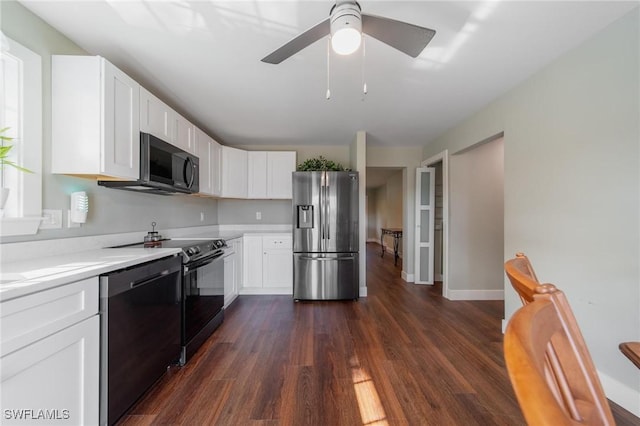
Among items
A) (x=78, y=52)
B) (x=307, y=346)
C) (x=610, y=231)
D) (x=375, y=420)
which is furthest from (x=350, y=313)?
(x=78, y=52)

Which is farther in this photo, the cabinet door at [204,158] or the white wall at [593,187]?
the cabinet door at [204,158]

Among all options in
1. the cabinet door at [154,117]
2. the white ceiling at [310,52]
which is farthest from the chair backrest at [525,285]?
the cabinet door at [154,117]

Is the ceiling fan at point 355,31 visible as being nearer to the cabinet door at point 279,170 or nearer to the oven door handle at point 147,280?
the oven door handle at point 147,280

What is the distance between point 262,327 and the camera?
8.75 feet

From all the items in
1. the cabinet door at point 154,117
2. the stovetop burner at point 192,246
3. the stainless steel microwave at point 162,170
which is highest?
the cabinet door at point 154,117

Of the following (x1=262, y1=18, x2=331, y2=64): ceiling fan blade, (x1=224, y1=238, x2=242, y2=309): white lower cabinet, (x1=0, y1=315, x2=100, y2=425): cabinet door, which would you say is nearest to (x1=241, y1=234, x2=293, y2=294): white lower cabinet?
(x1=224, y1=238, x2=242, y2=309): white lower cabinet

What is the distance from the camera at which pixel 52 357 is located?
1085 millimetres

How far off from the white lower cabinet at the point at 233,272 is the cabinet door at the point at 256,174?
852 millimetres

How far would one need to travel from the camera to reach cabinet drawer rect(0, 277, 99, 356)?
93cm

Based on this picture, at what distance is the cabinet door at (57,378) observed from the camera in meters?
0.97

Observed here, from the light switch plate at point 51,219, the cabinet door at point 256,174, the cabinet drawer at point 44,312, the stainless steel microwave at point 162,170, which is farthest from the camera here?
the cabinet door at point 256,174

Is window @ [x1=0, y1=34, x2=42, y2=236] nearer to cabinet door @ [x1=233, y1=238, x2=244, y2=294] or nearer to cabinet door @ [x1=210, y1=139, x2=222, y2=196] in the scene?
cabinet door @ [x1=210, y1=139, x2=222, y2=196]

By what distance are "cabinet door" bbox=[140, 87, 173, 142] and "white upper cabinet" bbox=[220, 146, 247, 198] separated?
1.35m

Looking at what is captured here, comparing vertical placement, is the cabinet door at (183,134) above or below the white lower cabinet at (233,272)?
above
